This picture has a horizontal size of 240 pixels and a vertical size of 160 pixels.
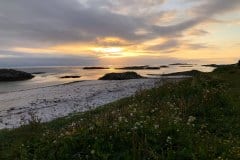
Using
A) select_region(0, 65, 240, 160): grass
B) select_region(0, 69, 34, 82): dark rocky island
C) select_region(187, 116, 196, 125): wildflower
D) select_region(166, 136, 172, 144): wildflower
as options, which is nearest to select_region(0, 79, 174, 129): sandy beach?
select_region(0, 65, 240, 160): grass

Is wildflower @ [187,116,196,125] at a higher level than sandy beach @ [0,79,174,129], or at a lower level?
higher

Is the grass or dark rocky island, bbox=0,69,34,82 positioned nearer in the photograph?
the grass

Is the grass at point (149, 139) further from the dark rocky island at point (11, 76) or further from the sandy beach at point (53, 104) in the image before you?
the dark rocky island at point (11, 76)

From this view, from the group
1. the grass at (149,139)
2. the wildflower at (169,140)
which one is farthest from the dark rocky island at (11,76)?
the wildflower at (169,140)

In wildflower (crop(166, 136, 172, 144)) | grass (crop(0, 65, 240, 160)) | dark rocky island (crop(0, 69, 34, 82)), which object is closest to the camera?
grass (crop(0, 65, 240, 160))

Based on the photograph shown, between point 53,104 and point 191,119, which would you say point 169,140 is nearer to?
point 191,119

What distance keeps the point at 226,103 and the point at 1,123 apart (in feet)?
53.9

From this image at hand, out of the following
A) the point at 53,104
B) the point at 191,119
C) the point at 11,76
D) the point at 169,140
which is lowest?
the point at 11,76

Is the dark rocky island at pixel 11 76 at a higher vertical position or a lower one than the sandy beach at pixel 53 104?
lower

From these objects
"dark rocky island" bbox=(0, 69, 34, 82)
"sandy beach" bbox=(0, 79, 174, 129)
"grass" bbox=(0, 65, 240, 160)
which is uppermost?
"grass" bbox=(0, 65, 240, 160)

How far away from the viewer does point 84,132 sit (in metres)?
10.3

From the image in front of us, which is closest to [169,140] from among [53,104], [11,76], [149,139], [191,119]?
[149,139]

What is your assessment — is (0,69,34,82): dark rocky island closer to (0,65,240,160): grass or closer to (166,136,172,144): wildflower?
(0,65,240,160): grass

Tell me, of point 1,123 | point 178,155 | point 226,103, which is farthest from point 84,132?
point 1,123
